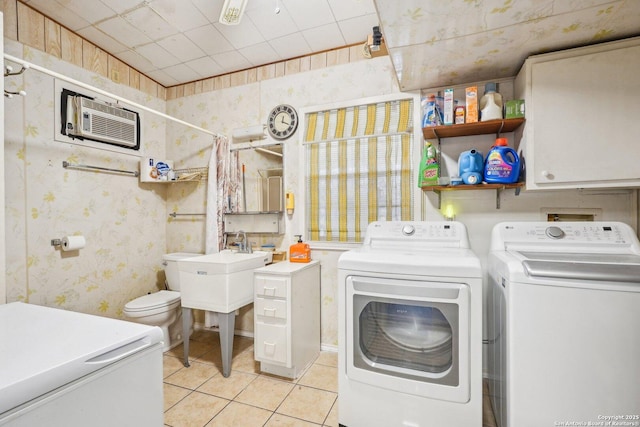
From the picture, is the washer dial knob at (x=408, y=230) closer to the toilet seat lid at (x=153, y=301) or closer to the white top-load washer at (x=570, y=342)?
the white top-load washer at (x=570, y=342)

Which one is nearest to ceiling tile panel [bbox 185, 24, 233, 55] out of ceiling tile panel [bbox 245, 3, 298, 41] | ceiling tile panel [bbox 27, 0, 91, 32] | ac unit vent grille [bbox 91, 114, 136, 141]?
ceiling tile panel [bbox 245, 3, 298, 41]

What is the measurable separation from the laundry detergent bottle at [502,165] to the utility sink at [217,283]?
5.82 feet

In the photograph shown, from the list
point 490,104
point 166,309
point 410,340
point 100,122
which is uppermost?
point 100,122

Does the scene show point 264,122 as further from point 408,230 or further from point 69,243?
point 69,243

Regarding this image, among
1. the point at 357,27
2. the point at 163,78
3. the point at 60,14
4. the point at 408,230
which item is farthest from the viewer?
the point at 163,78

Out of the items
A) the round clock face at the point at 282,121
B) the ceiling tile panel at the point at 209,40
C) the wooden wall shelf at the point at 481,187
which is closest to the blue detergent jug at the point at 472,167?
the wooden wall shelf at the point at 481,187

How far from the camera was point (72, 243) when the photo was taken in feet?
7.16

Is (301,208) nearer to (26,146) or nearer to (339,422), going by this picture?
(339,422)

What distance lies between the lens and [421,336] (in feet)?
4.75

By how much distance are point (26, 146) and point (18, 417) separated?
2175 mm

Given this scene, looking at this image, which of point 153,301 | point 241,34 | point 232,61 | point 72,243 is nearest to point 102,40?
point 232,61

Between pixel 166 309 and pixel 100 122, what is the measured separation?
1652 mm

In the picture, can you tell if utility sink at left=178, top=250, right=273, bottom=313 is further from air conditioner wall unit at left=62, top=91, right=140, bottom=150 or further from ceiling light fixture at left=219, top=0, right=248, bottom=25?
ceiling light fixture at left=219, top=0, right=248, bottom=25

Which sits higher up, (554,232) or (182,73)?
(182,73)
